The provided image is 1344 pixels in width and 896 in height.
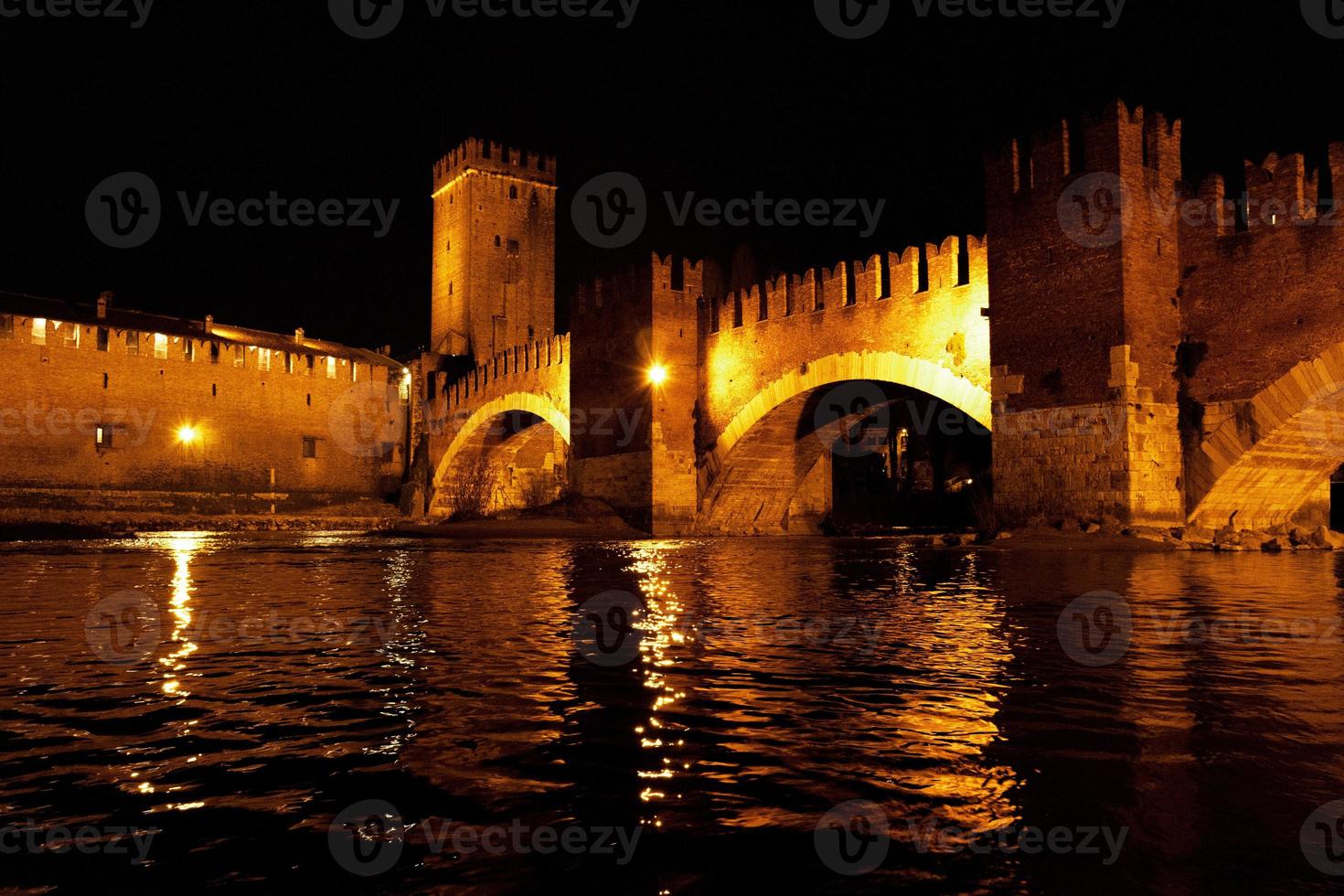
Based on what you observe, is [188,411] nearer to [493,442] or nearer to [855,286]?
[493,442]

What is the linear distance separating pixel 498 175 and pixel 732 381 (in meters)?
27.1

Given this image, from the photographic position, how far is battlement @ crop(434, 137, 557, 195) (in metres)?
44.4

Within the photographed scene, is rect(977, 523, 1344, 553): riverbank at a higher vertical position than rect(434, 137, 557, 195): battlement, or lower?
lower

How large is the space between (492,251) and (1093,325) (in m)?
34.5

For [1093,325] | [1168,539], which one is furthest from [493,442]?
[1168,539]

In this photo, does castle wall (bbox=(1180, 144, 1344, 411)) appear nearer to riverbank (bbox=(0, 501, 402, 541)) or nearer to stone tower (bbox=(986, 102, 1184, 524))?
stone tower (bbox=(986, 102, 1184, 524))

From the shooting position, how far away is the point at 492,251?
44688 millimetres

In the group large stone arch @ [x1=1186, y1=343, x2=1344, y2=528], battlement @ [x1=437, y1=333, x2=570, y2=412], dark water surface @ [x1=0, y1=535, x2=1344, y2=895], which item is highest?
battlement @ [x1=437, y1=333, x2=570, y2=412]

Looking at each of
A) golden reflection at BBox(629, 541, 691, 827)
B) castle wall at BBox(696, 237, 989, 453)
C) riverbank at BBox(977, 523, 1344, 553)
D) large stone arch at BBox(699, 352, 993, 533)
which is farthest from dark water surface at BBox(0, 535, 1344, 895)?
large stone arch at BBox(699, 352, 993, 533)

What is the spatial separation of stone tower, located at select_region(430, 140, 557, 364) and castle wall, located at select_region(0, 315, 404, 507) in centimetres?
450

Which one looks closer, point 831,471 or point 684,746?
point 684,746

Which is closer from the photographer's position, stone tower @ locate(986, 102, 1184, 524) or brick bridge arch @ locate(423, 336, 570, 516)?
stone tower @ locate(986, 102, 1184, 524)

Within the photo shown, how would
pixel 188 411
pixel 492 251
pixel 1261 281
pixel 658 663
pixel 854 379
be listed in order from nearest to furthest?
1. pixel 658 663
2. pixel 1261 281
3. pixel 854 379
4. pixel 188 411
5. pixel 492 251

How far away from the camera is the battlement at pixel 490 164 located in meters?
44.4
